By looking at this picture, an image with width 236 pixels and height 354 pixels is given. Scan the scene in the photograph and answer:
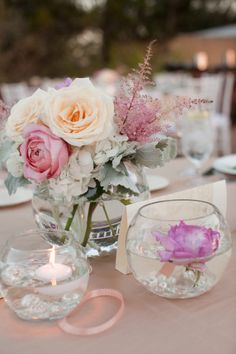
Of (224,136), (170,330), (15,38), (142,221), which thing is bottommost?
(224,136)

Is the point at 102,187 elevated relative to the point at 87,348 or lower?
elevated

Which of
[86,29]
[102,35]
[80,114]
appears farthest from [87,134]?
[102,35]

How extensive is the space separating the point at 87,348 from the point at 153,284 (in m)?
0.16

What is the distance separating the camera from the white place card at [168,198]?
840mm

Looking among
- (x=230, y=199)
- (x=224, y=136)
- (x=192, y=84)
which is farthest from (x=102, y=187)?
(x=192, y=84)

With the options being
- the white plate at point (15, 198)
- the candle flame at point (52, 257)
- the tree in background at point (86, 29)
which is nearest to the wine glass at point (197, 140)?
the white plate at point (15, 198)

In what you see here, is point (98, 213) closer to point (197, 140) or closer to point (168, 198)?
point (168, 198)

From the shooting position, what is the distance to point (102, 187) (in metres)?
0.87

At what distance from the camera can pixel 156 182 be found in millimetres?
1389

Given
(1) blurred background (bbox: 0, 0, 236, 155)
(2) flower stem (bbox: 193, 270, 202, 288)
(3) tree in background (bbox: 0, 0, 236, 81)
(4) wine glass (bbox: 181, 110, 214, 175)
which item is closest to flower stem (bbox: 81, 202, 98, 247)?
(2) flower stem (bbox: 193, 270, 202, 288)

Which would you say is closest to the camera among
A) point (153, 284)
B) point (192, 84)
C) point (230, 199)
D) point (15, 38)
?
point (153, 284)

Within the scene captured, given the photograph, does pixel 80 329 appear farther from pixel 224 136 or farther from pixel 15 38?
pixel 15 38

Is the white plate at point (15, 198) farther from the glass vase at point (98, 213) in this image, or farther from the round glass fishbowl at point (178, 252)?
the round glass fishbowl at point (178, 252)

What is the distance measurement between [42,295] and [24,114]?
289 mm
